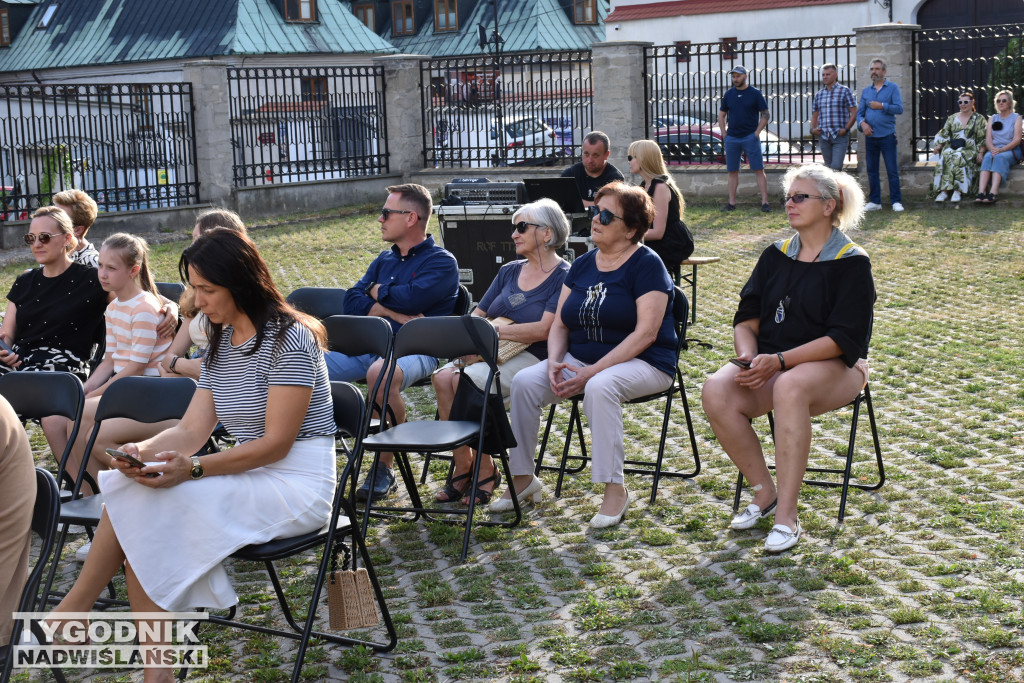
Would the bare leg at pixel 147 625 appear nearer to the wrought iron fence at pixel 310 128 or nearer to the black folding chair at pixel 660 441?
the black folding chair at pixel 660 441

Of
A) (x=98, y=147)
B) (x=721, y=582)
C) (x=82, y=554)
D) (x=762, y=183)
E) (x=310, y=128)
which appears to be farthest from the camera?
(x=310, y=128)

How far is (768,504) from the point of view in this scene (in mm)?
5785

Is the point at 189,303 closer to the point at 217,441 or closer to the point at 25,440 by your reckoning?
the point at 217,441

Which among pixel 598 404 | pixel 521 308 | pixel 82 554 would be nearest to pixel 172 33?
pixel 521 308

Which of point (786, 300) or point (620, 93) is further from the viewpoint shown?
point (620, 93)

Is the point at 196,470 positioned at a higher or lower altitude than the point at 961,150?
lower

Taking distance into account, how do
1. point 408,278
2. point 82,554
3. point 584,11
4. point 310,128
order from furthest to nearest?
point 584,11
point 310,128
point 408,278
point 82,554

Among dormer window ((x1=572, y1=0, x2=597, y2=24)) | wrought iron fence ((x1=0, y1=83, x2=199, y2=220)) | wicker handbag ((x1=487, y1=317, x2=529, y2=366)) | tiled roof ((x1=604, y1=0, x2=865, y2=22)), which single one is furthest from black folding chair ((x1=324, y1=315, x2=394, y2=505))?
dormer window ((x1=572, y1=0, x2=597, y2=24))

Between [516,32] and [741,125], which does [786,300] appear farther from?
[516,32]

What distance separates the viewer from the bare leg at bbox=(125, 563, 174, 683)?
3.99 m

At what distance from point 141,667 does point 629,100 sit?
16514 millimetres

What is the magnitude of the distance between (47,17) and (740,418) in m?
45.8

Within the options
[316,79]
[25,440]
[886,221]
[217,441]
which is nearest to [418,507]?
[217,441]

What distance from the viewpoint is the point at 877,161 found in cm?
1719
